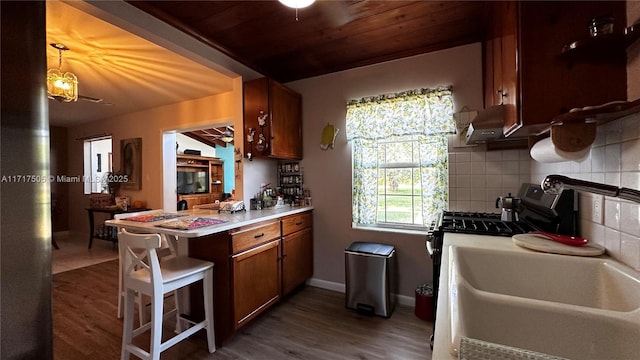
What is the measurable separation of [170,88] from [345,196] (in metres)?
2.63

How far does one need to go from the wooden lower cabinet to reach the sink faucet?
69.7 inches

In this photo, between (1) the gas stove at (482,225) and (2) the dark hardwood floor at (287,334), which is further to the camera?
(2) the dark hardwood floor at (287,334)

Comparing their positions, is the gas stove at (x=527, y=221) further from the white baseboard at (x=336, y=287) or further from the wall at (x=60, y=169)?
the wall at (x=60, y=169)

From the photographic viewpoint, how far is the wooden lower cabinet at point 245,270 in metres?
1.84

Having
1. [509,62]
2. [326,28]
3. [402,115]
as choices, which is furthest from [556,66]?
[326,28]

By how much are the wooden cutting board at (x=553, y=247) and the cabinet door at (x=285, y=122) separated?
6.74ft

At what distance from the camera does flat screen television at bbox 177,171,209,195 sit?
550 cm

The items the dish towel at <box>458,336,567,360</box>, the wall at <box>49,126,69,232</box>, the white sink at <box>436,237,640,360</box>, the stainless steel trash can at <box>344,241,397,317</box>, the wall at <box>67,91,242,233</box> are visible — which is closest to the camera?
the dish towel at <box>458,336,567,360</box>

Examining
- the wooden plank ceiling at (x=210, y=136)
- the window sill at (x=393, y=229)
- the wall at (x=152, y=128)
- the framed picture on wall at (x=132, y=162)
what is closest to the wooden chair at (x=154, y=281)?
the window sill at (x=393, y=229)

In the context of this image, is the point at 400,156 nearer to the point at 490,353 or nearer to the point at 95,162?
the point at 490,353

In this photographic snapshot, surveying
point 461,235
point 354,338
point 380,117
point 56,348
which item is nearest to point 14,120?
point 56,348

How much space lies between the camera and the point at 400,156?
261cm

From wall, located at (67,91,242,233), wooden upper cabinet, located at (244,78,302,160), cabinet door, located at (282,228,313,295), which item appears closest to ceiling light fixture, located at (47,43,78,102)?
wall, located at (67,91,242,233)

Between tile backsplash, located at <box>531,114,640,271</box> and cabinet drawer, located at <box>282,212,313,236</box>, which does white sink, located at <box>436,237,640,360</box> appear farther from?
cabinet drawer, located at <box>282,212,313,236</box>
